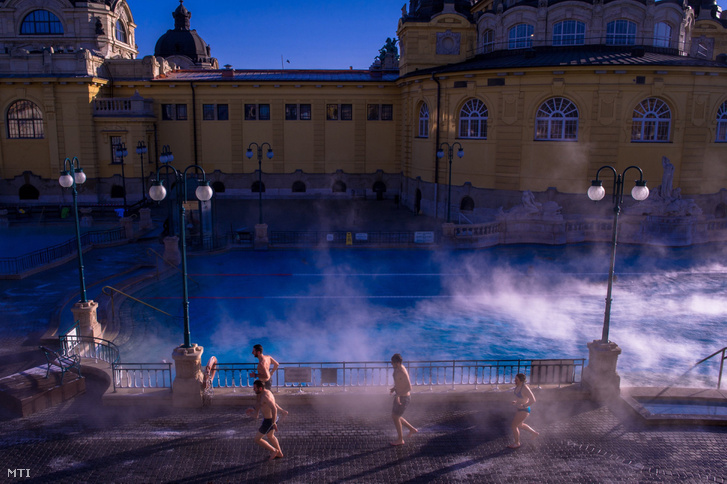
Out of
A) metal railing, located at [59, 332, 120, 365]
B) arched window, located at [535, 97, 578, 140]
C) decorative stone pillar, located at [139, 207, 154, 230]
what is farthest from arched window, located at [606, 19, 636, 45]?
metal railing, located at [59, 332, 120, 365]

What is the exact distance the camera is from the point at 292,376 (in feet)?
41.2

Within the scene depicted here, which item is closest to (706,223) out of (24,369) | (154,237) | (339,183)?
(339,183)

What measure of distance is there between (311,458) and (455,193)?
27751 millimetres

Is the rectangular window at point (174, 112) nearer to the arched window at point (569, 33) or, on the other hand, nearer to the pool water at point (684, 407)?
the arched window at point (569, 33)

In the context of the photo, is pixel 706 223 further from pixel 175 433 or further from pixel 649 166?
pixel 175 433

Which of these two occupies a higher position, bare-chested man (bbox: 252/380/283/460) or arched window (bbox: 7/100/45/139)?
arched window (bbox: 7/100/45/139)

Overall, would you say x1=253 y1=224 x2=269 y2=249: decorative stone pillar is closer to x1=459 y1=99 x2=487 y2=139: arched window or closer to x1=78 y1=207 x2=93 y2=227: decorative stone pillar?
x1=78 y1=207 x2=93 y2=227: decorative stone pillar

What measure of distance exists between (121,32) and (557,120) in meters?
33.8

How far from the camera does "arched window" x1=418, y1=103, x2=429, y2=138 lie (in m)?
39.1

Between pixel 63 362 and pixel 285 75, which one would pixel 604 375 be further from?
pixel 285 75

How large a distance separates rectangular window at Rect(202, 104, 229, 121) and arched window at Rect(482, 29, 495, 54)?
19.3m

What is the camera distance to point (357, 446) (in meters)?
10.9

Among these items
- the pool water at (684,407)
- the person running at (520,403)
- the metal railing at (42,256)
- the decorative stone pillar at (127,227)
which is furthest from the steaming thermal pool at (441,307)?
the metal railing at (42,256)

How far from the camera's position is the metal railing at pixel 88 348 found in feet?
47.3
